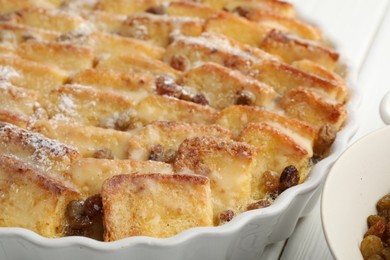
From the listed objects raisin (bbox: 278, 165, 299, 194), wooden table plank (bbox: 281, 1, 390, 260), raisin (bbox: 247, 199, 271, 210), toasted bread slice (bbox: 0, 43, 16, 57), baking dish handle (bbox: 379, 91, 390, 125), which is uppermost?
baking dish handle (bbox: 379, 91, 390, 125)

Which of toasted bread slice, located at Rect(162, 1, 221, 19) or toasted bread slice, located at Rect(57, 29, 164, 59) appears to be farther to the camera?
toasted bread slice, located at Rect(162, 1, 221, 19)

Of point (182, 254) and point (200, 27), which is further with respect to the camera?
point (200, 27)

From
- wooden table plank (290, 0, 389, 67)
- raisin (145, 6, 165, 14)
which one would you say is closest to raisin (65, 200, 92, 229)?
raisin (145, 6, 165, 14)

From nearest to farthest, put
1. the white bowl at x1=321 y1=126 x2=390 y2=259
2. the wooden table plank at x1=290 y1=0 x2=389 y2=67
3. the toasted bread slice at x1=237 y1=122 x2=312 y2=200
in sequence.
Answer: the white bowl at x1=321 y1=126 x2=390 y2=259 < the toasted bread slice at x1=237 y1=122 x2=312 y2=200 < the wooden table plank at x1=290 y1=0 x2=389 y2=67

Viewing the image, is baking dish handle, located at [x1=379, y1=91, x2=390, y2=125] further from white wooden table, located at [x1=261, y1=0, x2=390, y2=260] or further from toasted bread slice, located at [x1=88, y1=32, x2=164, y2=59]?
toasted bread slice, located at [x1=88, y1=32, x2=164, y2=59]

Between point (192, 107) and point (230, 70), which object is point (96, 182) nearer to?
point (192, 107)

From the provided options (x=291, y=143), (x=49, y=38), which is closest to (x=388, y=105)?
(x=291, y=143)

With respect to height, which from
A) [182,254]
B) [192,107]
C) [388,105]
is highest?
[388,105]
